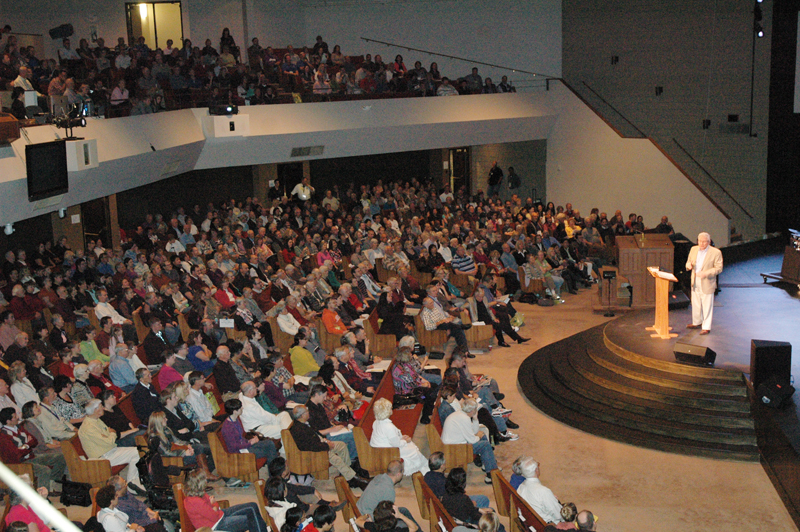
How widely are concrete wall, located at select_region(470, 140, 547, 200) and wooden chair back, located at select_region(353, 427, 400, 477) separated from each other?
14.8 meters

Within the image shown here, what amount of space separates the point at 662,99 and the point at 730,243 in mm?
3690

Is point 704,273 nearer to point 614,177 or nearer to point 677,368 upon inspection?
point 677,368

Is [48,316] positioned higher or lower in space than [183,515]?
higher

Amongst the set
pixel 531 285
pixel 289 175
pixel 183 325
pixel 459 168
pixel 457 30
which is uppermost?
pixel 457 30

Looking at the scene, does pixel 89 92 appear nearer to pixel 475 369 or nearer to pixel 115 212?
pixel 115 212

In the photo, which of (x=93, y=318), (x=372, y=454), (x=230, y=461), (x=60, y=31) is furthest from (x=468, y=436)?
(x=60, y=31)

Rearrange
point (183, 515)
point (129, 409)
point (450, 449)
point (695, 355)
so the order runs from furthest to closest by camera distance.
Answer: point (695, 355), point (129, 409), point (450, 449), point (183, 515)

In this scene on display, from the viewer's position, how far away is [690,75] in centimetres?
1767

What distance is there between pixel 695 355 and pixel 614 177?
1107 cm

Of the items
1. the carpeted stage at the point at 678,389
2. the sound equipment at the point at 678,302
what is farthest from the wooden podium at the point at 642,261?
the carpeted stage at the point at 678,389

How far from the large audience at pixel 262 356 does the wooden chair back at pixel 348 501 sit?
0.33 ft

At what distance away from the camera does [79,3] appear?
17.6 meters

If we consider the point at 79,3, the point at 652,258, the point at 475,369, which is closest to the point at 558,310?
the point at 652,258

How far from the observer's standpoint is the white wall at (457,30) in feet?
66.5
